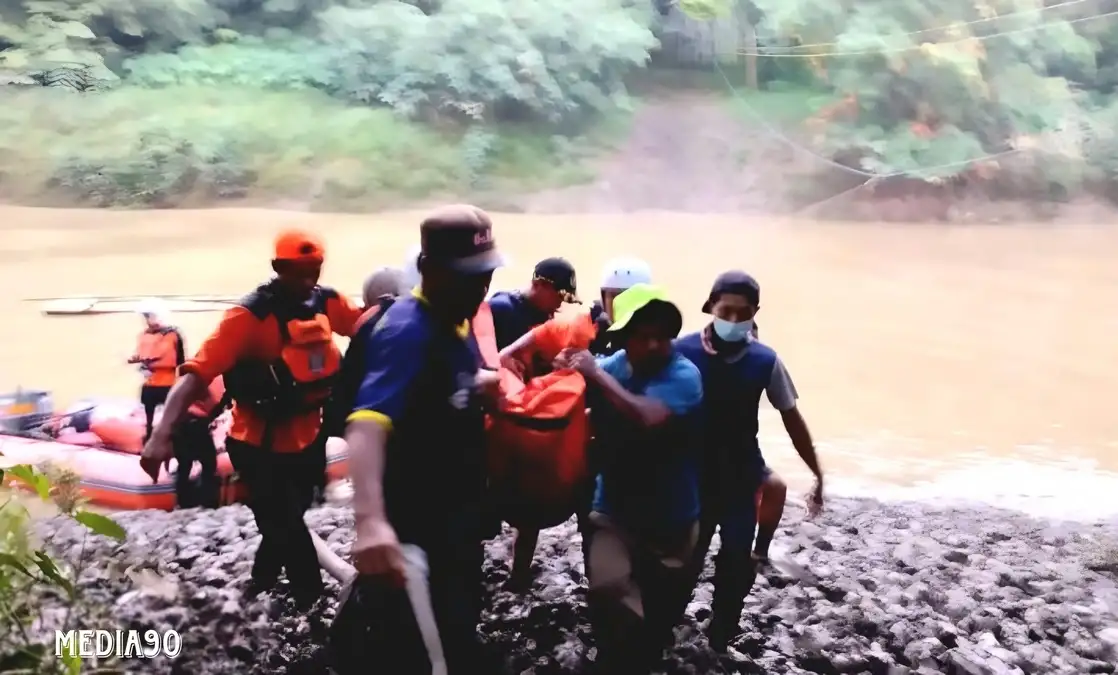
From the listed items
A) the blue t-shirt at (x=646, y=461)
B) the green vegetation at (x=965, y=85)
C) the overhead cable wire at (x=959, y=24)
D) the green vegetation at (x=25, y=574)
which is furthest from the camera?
the overhead cable wire at (x=959, y=24)

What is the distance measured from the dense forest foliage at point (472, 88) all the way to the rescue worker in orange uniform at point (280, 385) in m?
14.1

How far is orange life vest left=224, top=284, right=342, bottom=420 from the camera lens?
3.05 metres

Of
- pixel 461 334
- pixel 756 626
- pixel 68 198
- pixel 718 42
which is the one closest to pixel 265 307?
pixel 461 334

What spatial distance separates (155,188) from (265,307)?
1473 centimetres

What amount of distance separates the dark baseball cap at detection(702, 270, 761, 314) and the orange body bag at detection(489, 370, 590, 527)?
1.92 feet

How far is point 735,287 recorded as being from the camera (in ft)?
9.79

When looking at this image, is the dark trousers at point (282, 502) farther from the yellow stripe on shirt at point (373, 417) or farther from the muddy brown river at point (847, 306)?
the muddy brown river at point (847, 306)

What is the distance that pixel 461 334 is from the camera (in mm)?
2178

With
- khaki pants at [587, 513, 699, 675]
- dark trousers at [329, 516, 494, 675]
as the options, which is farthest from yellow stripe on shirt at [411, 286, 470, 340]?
khaki pants at [587, 513, 699, 675]

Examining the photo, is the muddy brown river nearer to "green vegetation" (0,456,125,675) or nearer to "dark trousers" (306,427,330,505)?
"dark trousers" (306,427,330,505)

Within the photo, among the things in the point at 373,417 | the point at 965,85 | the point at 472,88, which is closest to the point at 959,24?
the point at 965,85

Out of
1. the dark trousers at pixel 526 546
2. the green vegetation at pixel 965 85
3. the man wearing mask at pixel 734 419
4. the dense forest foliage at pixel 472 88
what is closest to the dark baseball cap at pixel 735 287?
the man wearing mask at pixel 734 419

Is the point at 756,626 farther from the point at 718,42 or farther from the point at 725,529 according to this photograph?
the point at 718,42

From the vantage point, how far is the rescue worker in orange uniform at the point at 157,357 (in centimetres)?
554
